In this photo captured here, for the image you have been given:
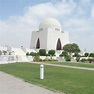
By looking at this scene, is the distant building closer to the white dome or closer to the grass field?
the white dome

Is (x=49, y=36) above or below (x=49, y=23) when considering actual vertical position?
below

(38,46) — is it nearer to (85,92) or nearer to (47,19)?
(47,19)

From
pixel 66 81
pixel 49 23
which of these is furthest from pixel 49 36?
pixel 66 81

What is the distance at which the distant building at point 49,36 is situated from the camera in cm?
9226

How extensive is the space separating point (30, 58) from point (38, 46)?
47569 millimetres

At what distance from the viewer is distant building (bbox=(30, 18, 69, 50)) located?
92262mm

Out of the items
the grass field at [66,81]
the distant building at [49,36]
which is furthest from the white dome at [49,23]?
the grass field at [66,81]

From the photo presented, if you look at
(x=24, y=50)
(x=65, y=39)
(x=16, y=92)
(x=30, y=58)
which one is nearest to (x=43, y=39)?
(x=65, y=39)

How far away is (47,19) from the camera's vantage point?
92.9 meters

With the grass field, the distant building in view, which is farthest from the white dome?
the grass field

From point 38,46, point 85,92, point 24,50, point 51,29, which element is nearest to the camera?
point 85,92

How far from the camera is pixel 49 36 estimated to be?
93.2 metres

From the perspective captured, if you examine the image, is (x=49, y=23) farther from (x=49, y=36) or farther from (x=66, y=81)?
(x=66, y=81)

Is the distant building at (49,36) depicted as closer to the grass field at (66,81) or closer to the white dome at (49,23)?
the white dome at (49,23)
